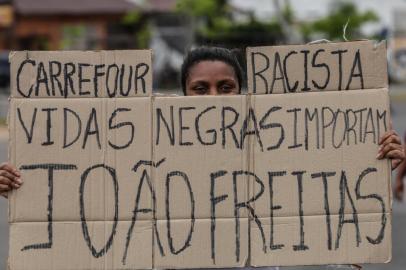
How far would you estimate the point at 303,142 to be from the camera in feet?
10.5

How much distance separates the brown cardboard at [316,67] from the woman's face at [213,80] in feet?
0.47

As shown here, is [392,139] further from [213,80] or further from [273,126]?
[213,80]

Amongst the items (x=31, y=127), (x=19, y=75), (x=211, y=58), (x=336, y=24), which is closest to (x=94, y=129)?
(x=31, y=127)

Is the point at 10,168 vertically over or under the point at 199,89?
under

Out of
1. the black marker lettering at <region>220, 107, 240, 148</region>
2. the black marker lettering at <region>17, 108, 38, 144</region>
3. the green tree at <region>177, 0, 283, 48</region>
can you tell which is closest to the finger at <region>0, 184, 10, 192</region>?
the black marker lettering at <region>17, 108, 38, 144</region>

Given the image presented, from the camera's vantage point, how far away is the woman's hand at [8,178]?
3090 mm

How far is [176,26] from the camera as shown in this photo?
30.2 metres

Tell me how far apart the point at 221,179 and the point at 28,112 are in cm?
66

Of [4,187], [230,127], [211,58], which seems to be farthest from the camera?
[211,58]

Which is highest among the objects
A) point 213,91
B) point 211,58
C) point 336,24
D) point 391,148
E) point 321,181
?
point 336,24

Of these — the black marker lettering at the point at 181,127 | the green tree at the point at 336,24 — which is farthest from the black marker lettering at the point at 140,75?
the green tree at the point at 336,24

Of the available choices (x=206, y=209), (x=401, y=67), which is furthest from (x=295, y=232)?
(x=401, y=67)

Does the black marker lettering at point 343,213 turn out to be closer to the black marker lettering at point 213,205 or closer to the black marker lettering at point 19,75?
the black marker lettering at point 213,205

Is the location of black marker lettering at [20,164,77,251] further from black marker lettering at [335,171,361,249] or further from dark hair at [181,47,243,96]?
black marker lettering at [335,171,361,249]
